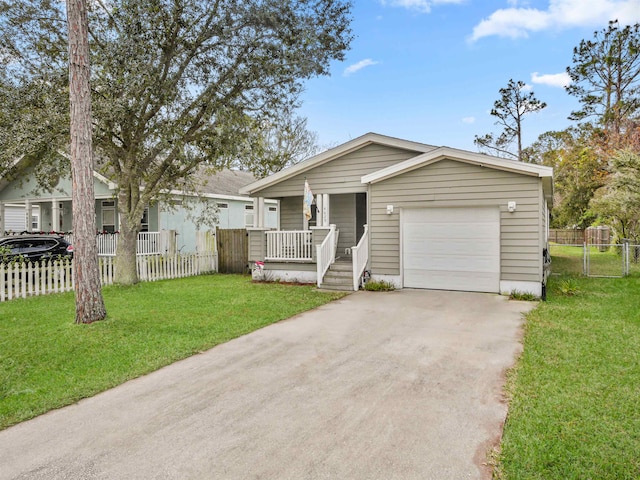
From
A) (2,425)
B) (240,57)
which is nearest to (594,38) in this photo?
(240,57)

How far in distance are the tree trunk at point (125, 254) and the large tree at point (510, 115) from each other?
88.3ft

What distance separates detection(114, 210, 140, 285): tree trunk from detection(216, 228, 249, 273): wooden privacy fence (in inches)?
165

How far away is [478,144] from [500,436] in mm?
31276

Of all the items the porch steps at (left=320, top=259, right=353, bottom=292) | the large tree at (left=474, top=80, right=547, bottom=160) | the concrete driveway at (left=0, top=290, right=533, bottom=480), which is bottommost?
the concrete driveway at (left=0, top=290, right=533, bottom=480)

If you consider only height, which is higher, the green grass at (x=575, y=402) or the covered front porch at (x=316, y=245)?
the covered front porch at (x=316, y=245)

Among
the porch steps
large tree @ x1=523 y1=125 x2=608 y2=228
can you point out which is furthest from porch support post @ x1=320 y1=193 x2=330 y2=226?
large tree @ x1=523 y1=125 x2=608 y2=228

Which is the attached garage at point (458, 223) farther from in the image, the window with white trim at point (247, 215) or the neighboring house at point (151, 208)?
the window with white trim at point (247, 215)

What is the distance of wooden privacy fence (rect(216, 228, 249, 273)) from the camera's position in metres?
15.1

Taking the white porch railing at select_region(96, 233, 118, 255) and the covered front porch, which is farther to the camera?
the white porch railing at select_region(96, 233, 118, 255)

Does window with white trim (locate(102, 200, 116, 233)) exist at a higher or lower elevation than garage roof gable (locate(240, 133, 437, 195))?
lower

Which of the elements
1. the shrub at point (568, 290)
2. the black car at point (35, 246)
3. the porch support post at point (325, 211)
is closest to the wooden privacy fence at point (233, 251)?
the porch support post at point (325, 211)

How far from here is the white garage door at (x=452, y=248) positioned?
9.52 meters

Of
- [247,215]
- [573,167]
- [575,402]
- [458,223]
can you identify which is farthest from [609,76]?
[575,402]

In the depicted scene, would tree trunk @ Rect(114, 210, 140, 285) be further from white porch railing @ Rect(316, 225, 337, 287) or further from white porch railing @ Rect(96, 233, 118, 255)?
white porch railing @ Rect(96, 233, 118, 255)
